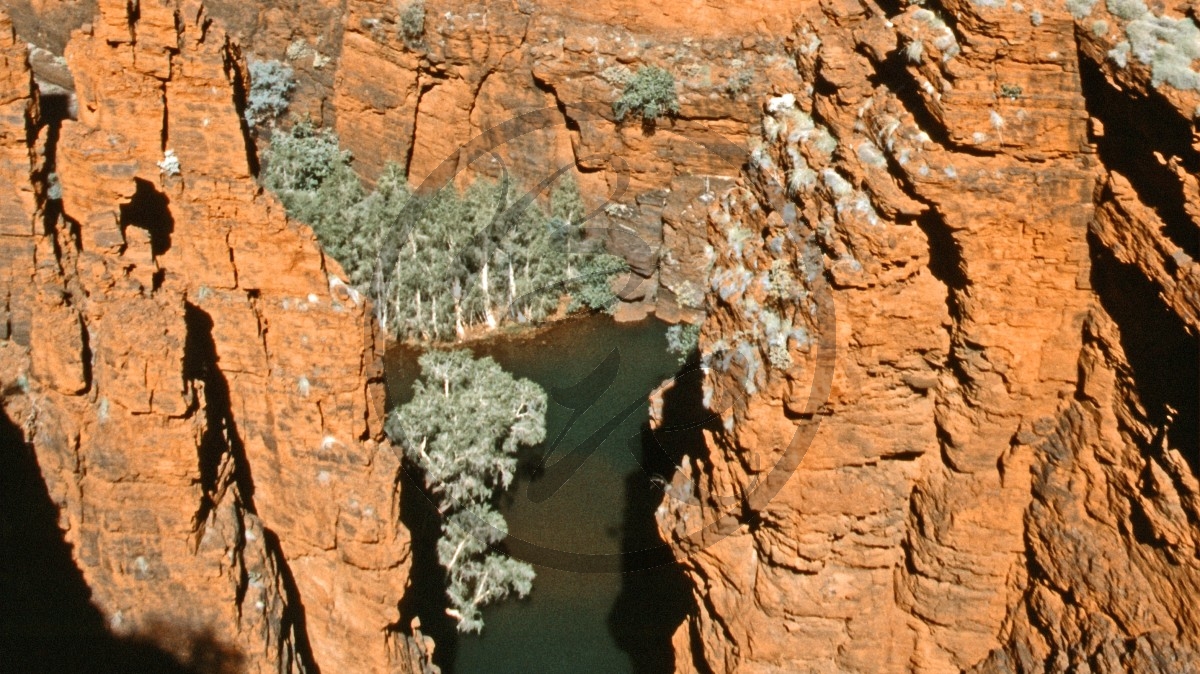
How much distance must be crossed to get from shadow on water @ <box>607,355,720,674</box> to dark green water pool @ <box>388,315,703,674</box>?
2 centimetres

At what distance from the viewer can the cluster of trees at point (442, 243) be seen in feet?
82.0

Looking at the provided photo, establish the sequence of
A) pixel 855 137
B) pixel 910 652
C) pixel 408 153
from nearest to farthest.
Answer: pixel 855 137, pixel 910 652, pixel 408 153

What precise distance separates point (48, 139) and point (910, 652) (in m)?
8.37

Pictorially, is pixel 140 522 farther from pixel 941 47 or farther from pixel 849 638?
pixel 941 47

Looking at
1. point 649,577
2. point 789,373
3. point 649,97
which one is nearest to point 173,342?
point 789,373

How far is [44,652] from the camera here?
10070mm

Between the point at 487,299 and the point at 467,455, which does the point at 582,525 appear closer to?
the point at 467,455

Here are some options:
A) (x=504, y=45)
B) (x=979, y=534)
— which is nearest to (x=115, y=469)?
(x=979, y=534)

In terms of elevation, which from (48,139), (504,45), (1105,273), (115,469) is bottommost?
(115,469)

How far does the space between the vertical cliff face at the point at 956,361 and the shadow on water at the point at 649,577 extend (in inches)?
222

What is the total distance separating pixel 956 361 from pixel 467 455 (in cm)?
1082

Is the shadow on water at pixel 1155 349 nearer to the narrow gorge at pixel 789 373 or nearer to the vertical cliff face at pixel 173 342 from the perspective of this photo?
the narrow gorge at pixel 789 373

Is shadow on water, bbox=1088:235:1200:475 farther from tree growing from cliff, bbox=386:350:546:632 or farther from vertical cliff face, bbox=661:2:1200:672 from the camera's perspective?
tree growing from cliff, bbox=386:350:546:632

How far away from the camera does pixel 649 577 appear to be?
19.3 meters
